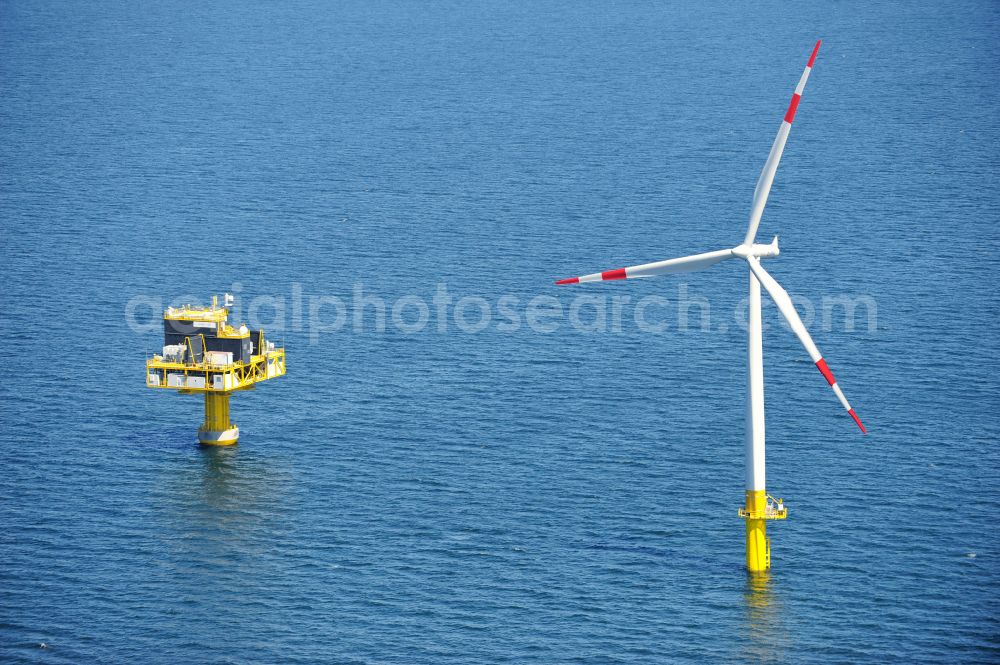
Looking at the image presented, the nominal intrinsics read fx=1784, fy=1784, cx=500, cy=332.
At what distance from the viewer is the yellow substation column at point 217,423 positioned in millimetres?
196625

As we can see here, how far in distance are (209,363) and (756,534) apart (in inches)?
2639

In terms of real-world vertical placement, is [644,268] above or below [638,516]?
above

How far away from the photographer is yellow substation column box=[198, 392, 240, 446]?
196625 mm

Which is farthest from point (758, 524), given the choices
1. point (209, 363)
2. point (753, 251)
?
point (209, 363)

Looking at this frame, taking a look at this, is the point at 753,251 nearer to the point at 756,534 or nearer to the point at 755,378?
the point at 755,378

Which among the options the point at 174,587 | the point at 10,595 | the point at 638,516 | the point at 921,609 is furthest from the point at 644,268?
the point at 10,595

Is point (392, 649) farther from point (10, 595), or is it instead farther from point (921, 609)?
point (921, 609)

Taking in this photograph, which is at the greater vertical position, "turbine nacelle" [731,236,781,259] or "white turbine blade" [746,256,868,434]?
"turbine nacelle" [731,236,781,259]

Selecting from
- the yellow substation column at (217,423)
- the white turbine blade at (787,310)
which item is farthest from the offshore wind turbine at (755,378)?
the yellow substation column at (217,423)

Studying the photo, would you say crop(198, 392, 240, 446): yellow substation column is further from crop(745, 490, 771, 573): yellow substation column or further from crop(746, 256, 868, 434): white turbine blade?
crop(746, 256, 868, 434): white turbine blade

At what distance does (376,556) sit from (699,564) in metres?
29.8

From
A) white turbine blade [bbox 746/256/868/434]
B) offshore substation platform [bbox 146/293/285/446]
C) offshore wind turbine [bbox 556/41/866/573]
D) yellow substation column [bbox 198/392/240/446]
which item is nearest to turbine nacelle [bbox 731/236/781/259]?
offshore wind turbine [bbox 556/41/866/573]

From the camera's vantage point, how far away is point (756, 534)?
160250 mm

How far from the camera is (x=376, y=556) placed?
544 ft
